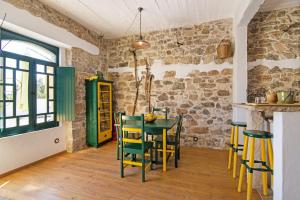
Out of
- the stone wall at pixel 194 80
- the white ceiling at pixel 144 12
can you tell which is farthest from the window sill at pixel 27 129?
the white ceiling at pixel 144 12

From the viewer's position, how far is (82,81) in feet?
13.6

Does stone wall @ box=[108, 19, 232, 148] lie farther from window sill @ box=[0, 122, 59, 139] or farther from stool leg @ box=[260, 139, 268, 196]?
window sill @ box=[0, 122, 59, 139]

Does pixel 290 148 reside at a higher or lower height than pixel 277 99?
lower

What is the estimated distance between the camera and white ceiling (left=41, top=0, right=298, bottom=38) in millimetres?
3178

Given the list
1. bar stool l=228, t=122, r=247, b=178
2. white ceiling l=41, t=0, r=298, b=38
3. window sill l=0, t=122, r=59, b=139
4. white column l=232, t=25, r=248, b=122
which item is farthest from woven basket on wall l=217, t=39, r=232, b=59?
window sill l=0, t=122, r=59, b=139

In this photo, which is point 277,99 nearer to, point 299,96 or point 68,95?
point 299,96

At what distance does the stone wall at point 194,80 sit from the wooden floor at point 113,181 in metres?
0.93

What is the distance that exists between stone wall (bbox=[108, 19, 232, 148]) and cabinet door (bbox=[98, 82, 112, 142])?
863 mm

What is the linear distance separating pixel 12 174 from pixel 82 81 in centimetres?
229

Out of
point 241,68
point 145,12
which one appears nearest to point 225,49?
point 241,68

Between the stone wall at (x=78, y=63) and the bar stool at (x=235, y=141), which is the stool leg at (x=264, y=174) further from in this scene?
the stone wall at (x=78, y=63)

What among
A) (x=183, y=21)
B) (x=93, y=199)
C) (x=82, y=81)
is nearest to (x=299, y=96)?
(x=183, y=21)

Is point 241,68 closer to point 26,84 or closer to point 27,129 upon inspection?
point 26,84

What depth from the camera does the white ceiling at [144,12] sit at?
3.18 metres
